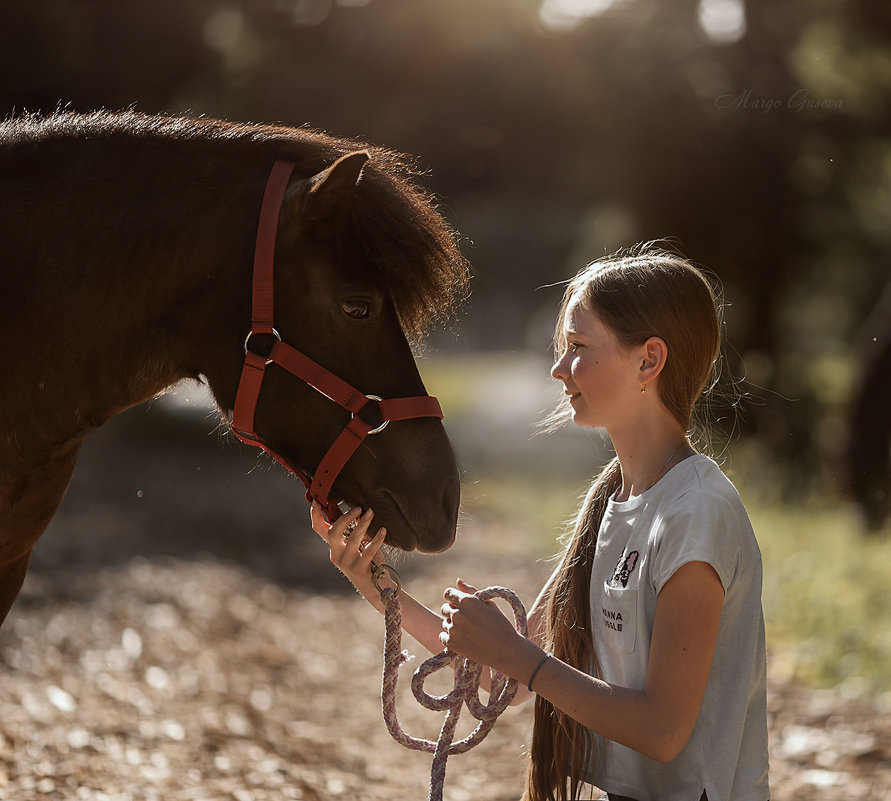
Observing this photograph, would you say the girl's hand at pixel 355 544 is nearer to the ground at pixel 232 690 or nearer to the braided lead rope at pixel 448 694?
the braided lead rope at pixel 448 694

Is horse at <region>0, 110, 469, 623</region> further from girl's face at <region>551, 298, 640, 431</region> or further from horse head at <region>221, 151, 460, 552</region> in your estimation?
girl's face at <region>551, 298, 640, 431</region>

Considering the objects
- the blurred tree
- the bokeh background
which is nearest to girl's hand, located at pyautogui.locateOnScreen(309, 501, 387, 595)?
the bokeh background

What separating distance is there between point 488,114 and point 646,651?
8701mm

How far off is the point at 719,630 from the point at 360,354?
3.11ft

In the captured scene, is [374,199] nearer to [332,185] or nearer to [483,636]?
[332,185]

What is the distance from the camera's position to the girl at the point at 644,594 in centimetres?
156

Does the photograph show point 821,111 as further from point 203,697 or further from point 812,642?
point 203,697

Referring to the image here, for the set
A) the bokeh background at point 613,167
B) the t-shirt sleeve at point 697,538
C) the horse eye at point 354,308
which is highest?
the bokeh background at point 613,167

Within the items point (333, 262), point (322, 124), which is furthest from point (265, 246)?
point (322, 124)

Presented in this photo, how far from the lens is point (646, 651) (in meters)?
1.67

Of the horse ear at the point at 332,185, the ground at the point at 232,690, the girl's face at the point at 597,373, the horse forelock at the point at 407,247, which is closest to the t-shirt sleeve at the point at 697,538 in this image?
the girl's face at the point at 597,373

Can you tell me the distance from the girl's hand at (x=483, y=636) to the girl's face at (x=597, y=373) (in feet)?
1.42

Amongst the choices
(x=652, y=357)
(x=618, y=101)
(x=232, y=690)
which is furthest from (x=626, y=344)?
(x=618, y=101)

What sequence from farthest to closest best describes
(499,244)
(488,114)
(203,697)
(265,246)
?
1. (499,244)
2. (488,114)
3. (203,697)
4. (265,246)
